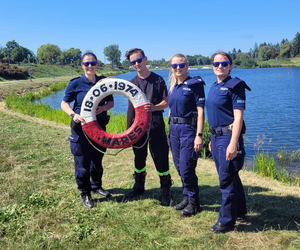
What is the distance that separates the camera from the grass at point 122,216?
2164 mm

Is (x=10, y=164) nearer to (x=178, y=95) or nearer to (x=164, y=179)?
(x=164, y=179)

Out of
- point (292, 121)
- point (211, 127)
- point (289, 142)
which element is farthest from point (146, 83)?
point (292, 121)

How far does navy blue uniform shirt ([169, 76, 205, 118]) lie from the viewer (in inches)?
97.4

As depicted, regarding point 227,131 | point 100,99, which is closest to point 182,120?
point 227,131

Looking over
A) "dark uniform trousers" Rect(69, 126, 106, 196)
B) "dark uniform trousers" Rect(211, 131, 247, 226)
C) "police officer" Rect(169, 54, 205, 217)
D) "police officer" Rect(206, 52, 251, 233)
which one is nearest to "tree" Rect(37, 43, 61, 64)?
"dark uniform trousers" Rect(69, 126, 106, 196)

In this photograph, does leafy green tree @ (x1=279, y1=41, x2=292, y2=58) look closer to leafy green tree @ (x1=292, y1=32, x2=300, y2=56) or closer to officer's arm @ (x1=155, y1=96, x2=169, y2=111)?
leafy green tree @ (x1=292, y1=32, x2=300, y2=56)

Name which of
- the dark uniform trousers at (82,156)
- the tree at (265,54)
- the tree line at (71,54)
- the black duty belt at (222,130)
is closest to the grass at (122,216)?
the dark uniform trousers at (82,156)

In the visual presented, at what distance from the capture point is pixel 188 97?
2490mm

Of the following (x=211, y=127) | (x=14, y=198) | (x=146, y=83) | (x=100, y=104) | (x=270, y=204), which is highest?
(x=146, y=83)

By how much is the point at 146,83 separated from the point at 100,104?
55 cm

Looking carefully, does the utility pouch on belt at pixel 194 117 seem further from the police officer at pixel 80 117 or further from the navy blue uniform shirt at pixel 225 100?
the police officer at pixel 80 117

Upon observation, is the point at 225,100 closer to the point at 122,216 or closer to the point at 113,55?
the point at 122,216

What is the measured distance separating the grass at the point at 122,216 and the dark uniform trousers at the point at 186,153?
Result: 29 cm

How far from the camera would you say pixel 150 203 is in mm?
2883
